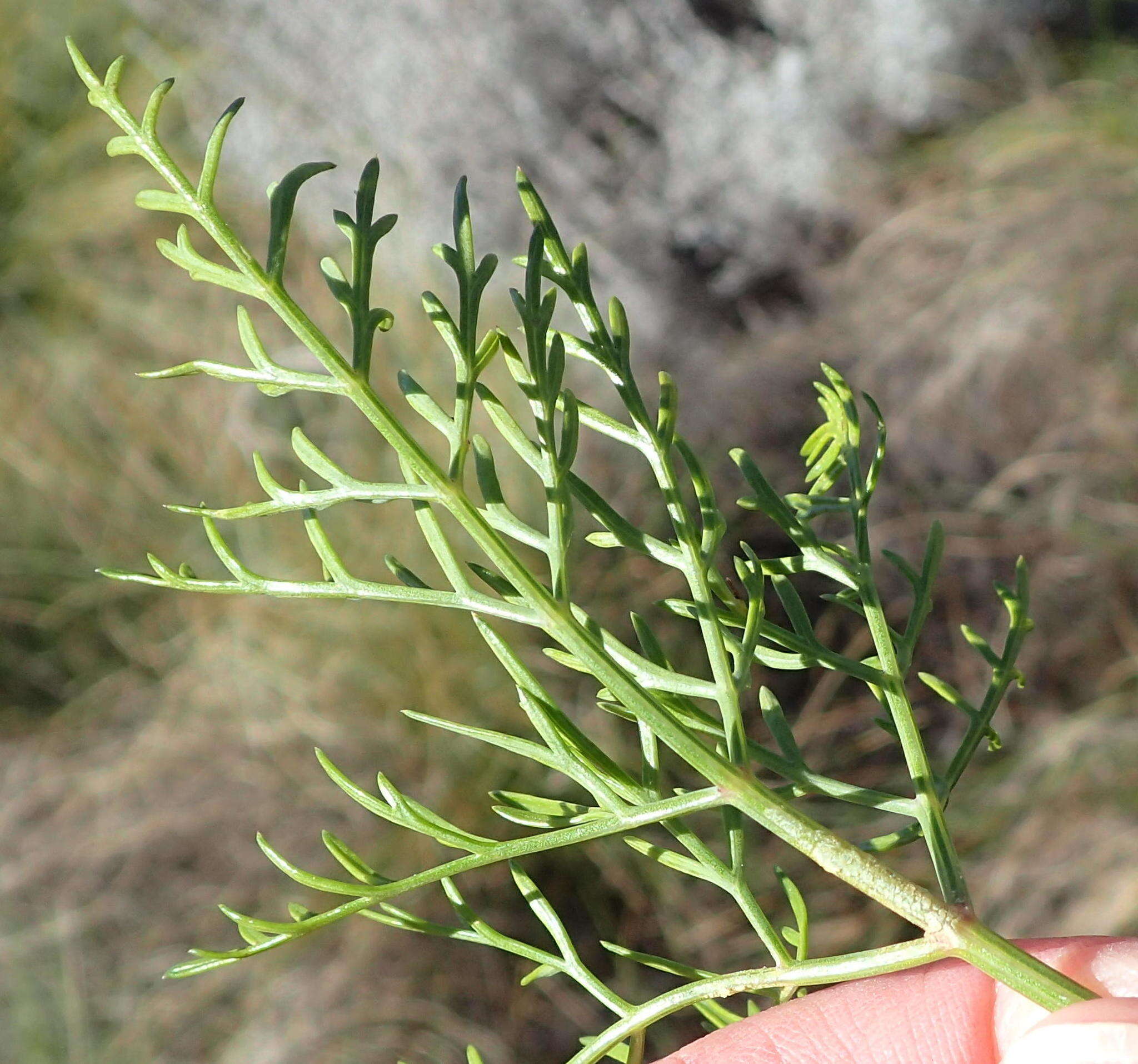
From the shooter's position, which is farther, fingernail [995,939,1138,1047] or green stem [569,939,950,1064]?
fingernail [995,939,1138,1047]

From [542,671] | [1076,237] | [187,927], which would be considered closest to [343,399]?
[542,671]

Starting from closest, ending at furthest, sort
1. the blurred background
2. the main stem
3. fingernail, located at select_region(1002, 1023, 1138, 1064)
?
1. the main stem
2. fingernail, located at select_region(1002, 1023, 1138, 1064)
3. the blurred background

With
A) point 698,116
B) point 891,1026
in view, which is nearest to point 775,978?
point 891,1026

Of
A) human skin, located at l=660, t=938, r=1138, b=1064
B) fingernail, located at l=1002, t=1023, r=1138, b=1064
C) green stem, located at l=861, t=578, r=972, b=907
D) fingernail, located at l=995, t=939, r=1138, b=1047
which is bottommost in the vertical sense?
human skin, located at l=660, t=938, r=1138, b=1064

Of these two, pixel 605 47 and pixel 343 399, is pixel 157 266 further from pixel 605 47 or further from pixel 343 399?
pixel 605 47

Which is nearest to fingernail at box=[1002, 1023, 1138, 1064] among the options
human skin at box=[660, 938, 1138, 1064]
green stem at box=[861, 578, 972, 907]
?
green stem at box=[861, 578, 972, 907]

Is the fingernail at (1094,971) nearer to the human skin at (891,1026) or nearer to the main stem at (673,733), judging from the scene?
the human skin at (891,1026)

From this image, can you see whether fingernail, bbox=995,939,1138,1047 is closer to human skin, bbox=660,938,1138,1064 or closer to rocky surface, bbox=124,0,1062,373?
human skin, bbox=660,938,1138,1064
